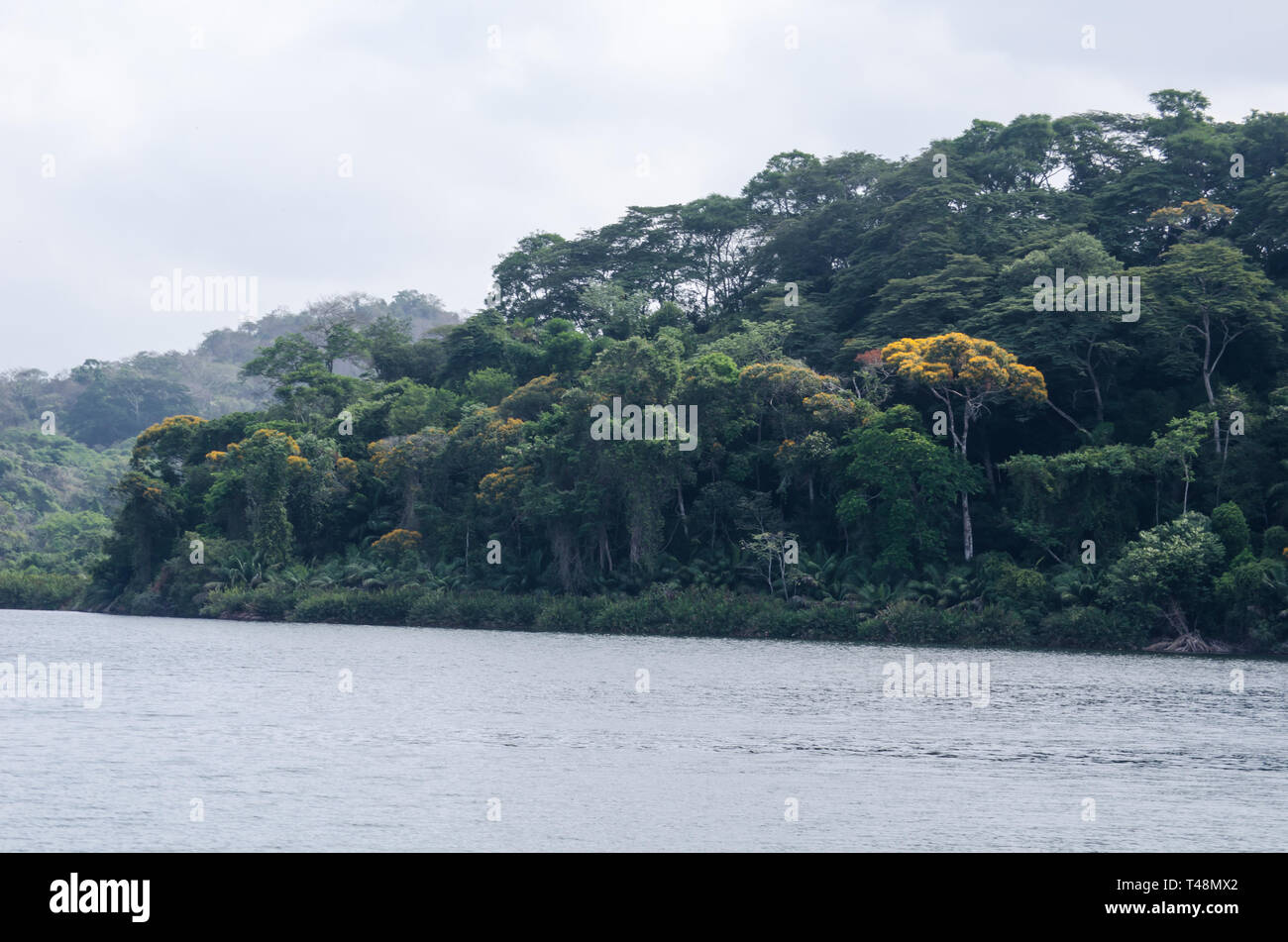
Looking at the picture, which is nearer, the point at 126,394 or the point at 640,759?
the point at 640,759

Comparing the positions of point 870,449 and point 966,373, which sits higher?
point 966,373

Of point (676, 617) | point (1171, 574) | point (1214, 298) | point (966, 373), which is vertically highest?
point (1214, 298)

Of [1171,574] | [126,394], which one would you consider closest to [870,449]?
[1171,574]

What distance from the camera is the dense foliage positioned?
38938 mm

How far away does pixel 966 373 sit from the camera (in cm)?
4022

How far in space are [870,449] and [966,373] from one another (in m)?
3.75

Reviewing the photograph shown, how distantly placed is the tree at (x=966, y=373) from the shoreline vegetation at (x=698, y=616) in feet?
11.3

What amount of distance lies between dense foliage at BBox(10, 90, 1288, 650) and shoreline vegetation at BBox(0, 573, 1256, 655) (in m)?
0.12

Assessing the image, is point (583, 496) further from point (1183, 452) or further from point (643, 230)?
point (643, 230)

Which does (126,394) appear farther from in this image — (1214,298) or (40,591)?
(1214,298)

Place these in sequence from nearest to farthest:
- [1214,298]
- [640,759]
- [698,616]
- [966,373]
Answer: [640,759] < [966,373] < [1214,298] < [698,616]

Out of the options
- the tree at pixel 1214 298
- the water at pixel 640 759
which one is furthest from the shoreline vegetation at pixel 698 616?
the tree at pixel 1214 298

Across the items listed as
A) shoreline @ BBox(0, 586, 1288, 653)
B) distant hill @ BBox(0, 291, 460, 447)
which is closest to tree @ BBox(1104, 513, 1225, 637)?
shoreline @ BBox(0, 586, 1288, 653)
